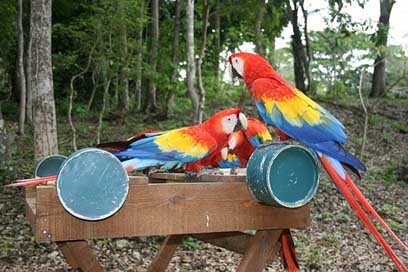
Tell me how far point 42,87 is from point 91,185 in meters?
3.33

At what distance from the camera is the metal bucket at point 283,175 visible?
160cm

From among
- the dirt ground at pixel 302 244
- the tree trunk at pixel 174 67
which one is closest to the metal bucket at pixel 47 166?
the dirt ground at pixel 302 244

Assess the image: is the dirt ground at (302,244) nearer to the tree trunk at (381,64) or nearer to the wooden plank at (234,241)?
the wooden plank at (234,241)

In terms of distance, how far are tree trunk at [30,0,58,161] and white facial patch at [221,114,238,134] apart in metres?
2.50

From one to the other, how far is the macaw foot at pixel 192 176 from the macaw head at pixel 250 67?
51cm

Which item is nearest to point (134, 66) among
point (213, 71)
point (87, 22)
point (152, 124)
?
point (152, 124)

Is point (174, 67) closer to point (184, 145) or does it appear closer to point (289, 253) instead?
point (184, 145)

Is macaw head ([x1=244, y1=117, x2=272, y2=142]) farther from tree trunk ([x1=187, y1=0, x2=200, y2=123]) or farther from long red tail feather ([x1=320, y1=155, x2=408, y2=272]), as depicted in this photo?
tree trunk ([x1=187, y1=0, x2=200, y2=123])

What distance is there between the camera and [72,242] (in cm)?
167

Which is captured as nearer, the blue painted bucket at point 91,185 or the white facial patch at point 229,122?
the blue painted bucket at point 91,185

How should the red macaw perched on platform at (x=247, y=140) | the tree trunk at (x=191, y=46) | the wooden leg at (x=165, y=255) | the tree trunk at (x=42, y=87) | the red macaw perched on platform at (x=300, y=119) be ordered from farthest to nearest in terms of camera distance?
the tree trunk at (x=191, y=46), the tree trunk at (x=42, y=87), the red macaw perched on platform at (x=247, y=140), the wooden leg at (x=165, y=255), the red macaw perched on platform at (x=300, y=119)

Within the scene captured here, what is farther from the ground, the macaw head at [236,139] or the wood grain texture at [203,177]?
the macaw head at [236,139]

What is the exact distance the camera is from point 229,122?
2.56 metres

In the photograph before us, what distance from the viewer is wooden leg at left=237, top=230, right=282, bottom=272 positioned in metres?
1.83
